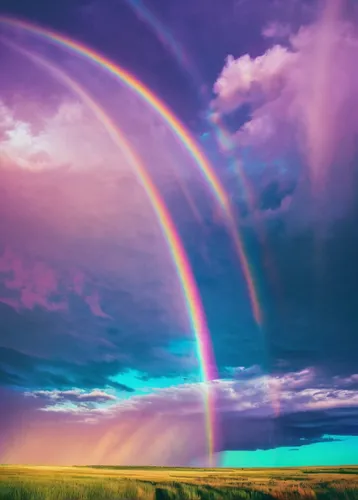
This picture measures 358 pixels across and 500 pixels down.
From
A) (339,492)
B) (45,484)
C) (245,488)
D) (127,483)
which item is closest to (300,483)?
(339,492)

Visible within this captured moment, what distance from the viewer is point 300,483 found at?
44000 mm

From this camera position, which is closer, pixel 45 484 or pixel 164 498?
pixel 164 498

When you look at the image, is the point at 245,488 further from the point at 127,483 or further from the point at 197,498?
the point at 127,483

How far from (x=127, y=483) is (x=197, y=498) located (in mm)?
8518

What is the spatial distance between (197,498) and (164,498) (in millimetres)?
2446

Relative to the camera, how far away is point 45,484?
139ft

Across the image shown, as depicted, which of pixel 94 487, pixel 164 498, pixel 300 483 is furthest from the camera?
pixel 300 483

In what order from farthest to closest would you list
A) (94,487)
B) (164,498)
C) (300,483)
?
1. (300,483)
2. (94,487)
3. (164,498)

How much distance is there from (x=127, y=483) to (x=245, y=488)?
10.6 m

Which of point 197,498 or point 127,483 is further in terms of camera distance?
point 127,483

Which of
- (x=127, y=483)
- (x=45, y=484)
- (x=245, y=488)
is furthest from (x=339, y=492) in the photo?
(x=45, y=484)

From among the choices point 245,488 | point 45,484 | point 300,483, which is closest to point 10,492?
point 45,484

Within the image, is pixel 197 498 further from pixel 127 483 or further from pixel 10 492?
pixel 10 492

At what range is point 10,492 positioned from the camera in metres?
39.8
